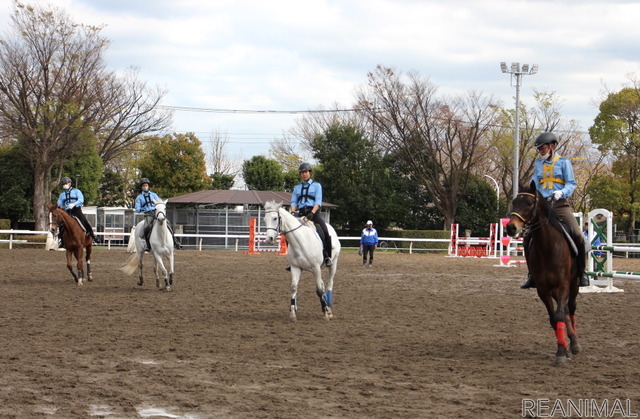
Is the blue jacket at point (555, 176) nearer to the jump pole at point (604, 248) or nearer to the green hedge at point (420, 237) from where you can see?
the jump pole at point (604, 248)

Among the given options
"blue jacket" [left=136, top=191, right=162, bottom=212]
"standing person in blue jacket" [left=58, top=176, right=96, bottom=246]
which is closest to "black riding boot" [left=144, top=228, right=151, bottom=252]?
"blue jacket" [left=136, top=191, right=162, bottom=212]

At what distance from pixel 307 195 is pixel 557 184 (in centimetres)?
429

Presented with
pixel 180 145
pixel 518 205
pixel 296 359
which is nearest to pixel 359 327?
pixel 296 359

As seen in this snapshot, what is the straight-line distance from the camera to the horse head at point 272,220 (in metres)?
10.9

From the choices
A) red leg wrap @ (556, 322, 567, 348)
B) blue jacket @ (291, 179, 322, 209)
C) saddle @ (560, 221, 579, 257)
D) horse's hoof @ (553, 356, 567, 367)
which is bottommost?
horse's hoof @ (553, 356, 567, 367)

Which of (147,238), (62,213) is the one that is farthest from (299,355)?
(62,213)

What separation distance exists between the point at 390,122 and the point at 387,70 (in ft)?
12.1

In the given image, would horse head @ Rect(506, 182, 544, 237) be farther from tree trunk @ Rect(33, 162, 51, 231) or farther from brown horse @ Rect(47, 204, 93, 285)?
tree trunk @ Rect(33, 162, 51, 231)

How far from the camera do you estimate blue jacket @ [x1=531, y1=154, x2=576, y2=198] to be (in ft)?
28.7

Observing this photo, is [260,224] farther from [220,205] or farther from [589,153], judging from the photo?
[589,153]

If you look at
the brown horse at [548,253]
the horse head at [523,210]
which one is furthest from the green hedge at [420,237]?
the horse head at [523,210]

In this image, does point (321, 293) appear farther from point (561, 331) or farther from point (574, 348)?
point (561, 331)

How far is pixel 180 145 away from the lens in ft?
192

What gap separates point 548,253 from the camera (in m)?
8.21
